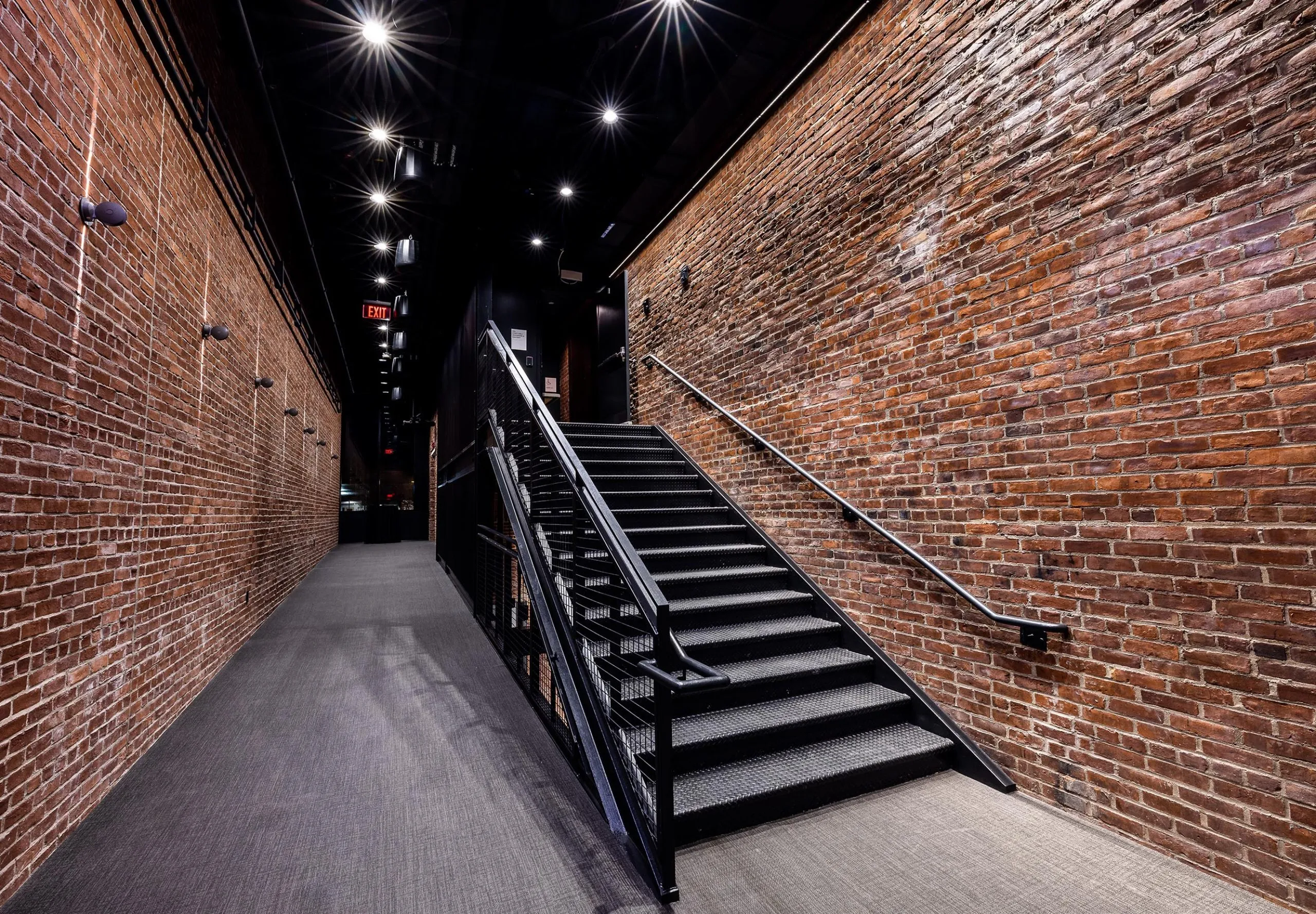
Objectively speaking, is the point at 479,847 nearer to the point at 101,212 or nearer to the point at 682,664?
the point at 682,664

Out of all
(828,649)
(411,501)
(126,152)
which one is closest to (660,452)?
(828,649)

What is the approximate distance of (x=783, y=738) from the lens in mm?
2439

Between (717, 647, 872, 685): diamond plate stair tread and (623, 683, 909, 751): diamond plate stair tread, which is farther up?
(717, 647, 872, 685): diamond plate stair tread

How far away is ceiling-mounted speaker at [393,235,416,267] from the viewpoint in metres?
6.57

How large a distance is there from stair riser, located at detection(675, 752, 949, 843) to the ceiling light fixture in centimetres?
516

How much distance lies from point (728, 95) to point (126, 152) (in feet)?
12.3

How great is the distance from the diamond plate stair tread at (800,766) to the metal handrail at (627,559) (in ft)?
1.39

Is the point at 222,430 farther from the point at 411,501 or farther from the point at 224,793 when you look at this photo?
the point at 411,501

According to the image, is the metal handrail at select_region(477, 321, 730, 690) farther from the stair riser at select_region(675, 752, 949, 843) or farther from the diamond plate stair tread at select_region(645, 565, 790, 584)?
the diamond plate stair tread at select_region(645, 565, 790, 584)

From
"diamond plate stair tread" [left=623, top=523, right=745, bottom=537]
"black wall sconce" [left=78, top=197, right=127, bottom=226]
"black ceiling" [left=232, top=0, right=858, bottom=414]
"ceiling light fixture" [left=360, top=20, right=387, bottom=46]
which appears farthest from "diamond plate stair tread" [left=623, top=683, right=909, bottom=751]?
"ceiling light fixture" [left=360, top=20, right=387, bottom=46]

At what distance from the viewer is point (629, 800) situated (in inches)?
78.1

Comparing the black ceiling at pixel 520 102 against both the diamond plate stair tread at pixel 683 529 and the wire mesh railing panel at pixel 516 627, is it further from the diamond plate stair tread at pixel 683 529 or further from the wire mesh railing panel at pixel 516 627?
the wire mesh railing panel at pixel 516 627

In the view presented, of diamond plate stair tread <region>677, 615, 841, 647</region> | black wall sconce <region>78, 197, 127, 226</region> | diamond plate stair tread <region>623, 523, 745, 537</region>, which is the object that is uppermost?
black wall sconce <region>78, 197, 127, 226</region>

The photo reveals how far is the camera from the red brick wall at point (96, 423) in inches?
67.9
